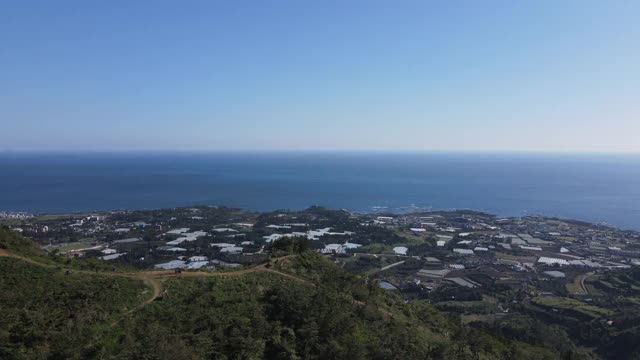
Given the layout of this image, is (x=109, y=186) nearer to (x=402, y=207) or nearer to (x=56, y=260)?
(x=402, y=207)

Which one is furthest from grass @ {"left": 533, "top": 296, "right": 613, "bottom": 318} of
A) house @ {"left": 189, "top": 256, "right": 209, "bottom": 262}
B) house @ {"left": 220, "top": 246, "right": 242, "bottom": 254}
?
house @ {"left": 189, "top": 256, "right": 209, "bottom": 262}

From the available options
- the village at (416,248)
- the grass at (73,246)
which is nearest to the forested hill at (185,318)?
the village at (416,248)

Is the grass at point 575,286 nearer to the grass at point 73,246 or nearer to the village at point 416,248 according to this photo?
the village at point 416,248

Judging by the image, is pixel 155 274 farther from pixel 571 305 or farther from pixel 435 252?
pixel 435 252

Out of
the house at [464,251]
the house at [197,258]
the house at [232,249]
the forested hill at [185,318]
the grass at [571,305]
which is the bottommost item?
the grass at [571,305]

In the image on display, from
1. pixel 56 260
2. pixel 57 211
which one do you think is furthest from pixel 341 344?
pixel 57 211

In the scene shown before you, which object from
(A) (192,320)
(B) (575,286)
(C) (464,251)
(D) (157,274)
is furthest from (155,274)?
(C) (464,251)

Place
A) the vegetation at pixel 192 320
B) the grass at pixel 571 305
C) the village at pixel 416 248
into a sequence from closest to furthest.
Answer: the vegetation at pixel 192 320, the grass at pixel 571 305, the village at pixel 416 248

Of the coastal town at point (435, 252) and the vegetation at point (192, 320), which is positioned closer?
the vegetation at point (192, 320)
